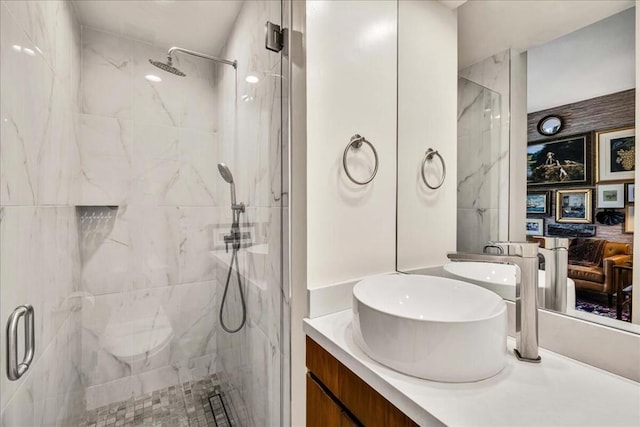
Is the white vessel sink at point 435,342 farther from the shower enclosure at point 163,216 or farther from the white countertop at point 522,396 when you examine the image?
the shower enclosure at point 163,216

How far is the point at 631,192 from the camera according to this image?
0.64 metres

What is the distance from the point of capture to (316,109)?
3.11ft

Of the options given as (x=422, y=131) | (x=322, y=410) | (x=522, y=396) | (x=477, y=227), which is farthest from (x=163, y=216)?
(x=522, y=396)

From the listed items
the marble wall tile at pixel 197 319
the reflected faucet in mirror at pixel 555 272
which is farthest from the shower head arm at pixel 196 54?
the reflected faucet in mirror at pixel 555 272

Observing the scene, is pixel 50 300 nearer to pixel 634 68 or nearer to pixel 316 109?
pixel 316 109

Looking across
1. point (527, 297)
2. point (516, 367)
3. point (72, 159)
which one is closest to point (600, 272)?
point (527, 297)

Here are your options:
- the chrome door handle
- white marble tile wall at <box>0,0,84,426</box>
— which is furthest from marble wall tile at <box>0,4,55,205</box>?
the chrome door handle

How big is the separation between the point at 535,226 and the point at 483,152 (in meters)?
0.32

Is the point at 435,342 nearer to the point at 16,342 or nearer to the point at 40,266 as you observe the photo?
the point at 16,342

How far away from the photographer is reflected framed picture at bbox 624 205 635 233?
635mm

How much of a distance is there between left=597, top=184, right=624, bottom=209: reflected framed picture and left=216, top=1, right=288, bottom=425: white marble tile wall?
0.93 metres

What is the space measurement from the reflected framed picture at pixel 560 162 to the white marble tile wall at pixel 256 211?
2.73 ft

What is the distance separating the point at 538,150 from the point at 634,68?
24 centimetres

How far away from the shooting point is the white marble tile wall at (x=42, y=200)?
0.73 m
